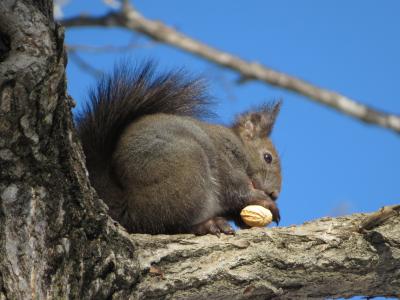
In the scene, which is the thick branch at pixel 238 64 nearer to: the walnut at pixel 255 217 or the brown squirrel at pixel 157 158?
the brown squirrel at pixel 157 158

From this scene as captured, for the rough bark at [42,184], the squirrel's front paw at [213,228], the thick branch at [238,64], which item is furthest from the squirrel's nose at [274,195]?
the rough bark at [42,184]

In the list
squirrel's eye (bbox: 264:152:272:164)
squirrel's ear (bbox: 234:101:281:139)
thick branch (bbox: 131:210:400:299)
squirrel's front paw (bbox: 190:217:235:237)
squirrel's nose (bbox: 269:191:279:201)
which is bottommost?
thick branch (bbox: 131:210:400:299)

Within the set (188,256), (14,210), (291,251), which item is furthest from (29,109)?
(291,251)

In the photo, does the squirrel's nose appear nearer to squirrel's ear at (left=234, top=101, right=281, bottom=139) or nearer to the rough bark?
squirrel's ear at (left=234, top=101, right=281, bottom=139)

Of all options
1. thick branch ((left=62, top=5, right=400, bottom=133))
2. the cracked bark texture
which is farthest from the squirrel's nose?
thick branch ((left=62, top=5, right=400, bottom=133))

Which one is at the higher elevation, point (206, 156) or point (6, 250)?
point (206, 156)

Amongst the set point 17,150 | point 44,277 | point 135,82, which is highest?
point 135,82

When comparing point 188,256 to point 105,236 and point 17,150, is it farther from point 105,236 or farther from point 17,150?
point 17,150
